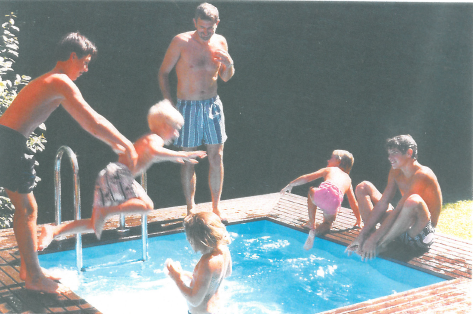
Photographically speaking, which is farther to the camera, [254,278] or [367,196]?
[367,196]

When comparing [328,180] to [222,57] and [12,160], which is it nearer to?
[222,57]

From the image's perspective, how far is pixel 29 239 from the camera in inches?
137

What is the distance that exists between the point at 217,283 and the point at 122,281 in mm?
1864

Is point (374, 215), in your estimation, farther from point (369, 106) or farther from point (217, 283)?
point (369, 106)

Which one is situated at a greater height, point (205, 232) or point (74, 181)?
point (74, 181)

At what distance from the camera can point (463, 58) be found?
9070 mm

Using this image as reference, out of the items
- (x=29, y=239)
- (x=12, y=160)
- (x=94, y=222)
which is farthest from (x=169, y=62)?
(x=29, y=239)

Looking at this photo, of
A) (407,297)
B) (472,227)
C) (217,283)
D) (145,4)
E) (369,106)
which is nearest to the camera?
(217,283)

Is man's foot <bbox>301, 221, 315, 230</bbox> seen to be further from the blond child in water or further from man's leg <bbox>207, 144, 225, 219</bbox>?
the blond child in water

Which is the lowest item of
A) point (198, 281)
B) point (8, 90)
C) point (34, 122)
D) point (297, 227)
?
point (297, 227)

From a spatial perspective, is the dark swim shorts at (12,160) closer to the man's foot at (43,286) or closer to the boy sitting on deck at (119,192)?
the boy sitting on deck at (119,192)

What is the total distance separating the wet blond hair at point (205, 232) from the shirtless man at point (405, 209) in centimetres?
199

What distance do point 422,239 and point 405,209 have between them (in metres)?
0.50

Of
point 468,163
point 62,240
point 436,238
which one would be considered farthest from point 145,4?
point 468,163
